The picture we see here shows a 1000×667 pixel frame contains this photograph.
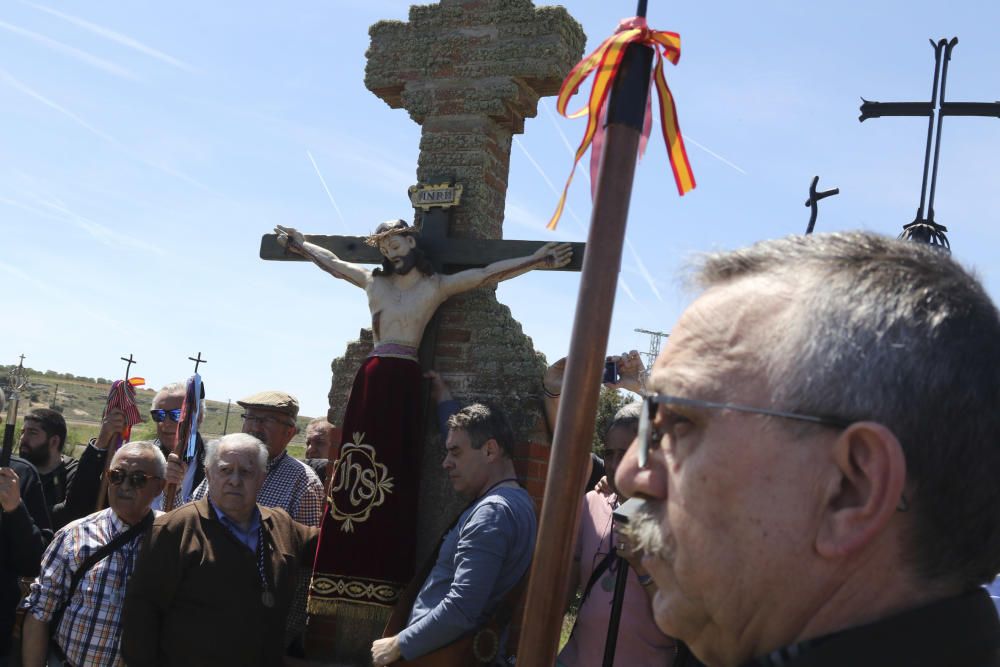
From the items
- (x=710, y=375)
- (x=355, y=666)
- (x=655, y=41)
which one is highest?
(x=655, y=41)

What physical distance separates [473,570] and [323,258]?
217 cm

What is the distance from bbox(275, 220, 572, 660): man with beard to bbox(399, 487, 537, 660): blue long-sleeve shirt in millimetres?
690

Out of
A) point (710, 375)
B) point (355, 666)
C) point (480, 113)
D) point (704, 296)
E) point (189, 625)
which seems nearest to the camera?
point (710, 375)

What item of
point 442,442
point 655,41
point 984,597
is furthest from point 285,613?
point 984,597

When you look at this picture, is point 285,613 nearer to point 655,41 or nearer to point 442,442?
point 442,442

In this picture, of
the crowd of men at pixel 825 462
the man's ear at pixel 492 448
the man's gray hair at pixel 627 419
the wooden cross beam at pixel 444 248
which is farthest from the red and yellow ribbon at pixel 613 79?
the wooden cross beam at pixel 444 248

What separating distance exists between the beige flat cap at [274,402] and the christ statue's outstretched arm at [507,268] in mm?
1255

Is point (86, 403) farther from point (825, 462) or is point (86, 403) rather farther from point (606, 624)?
point (825, 462)

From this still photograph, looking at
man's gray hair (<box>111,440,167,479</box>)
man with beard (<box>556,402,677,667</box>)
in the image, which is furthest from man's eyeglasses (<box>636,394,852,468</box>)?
man's gray hair (<box>111,440,167,479</box>)

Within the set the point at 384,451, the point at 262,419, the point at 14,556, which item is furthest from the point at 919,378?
the point at 262,419

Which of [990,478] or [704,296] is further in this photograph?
[704,296]

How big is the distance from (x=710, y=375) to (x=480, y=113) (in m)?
4.18

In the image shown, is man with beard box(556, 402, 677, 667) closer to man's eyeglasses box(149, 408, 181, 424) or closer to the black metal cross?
the black metal cross

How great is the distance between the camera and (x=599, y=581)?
3822mm
